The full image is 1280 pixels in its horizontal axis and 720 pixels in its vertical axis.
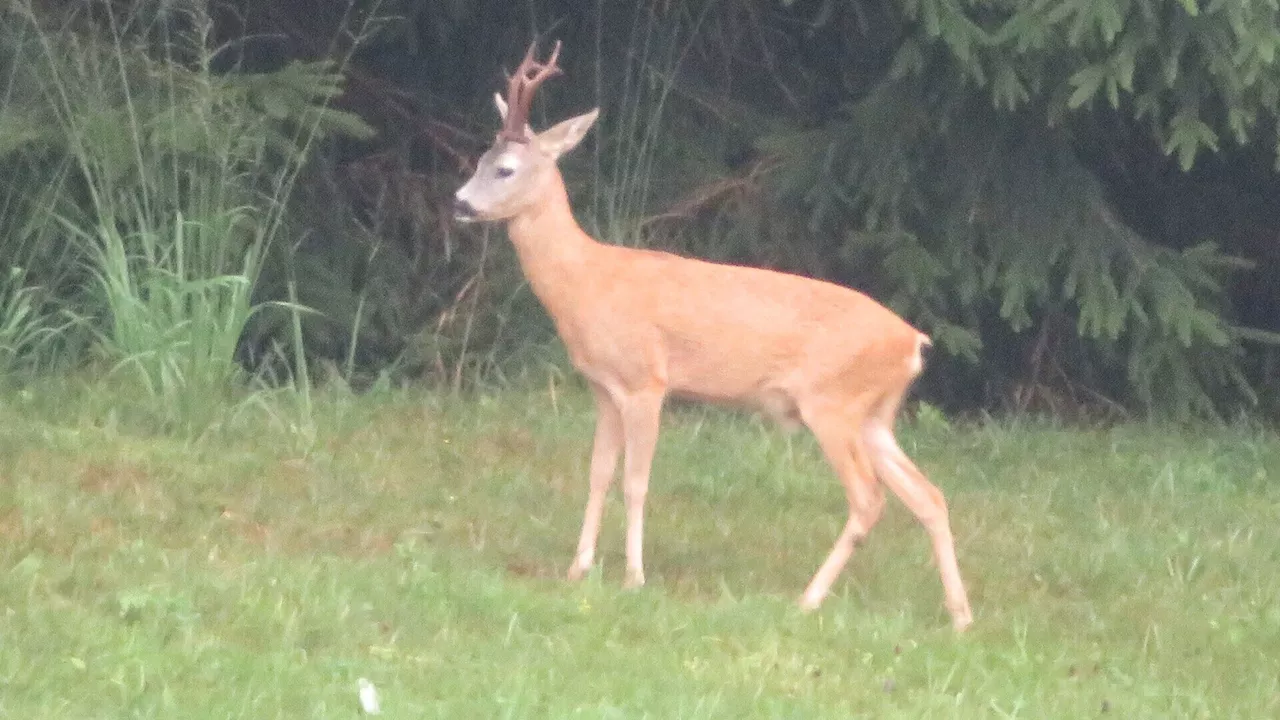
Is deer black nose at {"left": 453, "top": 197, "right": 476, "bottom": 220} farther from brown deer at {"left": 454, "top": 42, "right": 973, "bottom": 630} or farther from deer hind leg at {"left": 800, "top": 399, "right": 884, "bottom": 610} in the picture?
deer hind leg at {"left": 800, "top": 399, "right": 884, "bottom": 610}

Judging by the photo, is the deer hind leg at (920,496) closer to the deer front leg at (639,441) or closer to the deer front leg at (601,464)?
the deer front leg at (639,441)

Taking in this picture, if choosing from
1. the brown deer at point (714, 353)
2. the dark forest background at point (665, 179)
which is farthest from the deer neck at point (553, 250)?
the dark forest background at point (665, 179)

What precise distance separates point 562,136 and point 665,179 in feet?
14.3

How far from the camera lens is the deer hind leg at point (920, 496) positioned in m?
6.98

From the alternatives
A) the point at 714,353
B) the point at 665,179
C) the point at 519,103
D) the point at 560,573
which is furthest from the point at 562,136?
the point at 665,179

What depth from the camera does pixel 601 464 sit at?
25.2 ft

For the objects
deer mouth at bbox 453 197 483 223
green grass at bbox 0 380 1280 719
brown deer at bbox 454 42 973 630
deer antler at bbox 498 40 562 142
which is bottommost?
green grass at bbox 0 380 1280 719

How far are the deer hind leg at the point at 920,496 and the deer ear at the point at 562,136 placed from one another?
159 centimetres

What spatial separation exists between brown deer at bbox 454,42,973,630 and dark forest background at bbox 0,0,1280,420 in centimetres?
198

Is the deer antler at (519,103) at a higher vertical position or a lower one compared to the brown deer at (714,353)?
higher

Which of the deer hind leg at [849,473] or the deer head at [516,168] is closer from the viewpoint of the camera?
the deer hind leg at [849,473]

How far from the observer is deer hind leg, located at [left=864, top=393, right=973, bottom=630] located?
6.98 metres

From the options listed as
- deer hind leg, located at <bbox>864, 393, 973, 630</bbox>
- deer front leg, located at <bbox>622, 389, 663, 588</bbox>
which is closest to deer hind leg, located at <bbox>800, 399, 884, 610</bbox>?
deer hind leg, located at <bbox>864, 393, 973, 630</bbox>

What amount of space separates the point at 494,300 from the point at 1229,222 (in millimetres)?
4520
